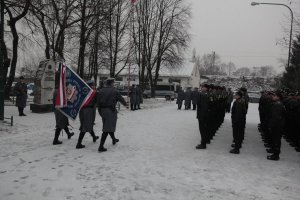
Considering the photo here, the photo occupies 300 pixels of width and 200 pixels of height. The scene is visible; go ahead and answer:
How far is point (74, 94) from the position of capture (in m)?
9.83

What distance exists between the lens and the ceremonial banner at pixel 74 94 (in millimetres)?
9661

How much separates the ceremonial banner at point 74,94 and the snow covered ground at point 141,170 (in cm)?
97

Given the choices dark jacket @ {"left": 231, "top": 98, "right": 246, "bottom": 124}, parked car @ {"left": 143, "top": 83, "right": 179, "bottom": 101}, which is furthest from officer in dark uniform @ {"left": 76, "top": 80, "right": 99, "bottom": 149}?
parked car @ {"left": 143, "top": 83, "right": 179, "bottom": 101}

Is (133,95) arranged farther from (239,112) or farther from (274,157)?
(274,157)

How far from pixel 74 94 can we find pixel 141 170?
3426mm

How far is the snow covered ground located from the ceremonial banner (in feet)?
3.19

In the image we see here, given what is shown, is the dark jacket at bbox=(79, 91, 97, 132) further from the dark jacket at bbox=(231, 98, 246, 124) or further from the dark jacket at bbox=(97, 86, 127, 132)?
the dark jacket at bbox=(231, 98, 246, 124)

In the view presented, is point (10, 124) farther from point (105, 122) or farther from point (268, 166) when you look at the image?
point (268, 166)

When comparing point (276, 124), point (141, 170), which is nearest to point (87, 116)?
point (141, 170)

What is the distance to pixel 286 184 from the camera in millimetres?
6855

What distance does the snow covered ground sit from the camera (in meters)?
6.00

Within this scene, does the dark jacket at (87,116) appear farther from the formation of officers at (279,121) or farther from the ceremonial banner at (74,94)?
the formation of officers at (279,121)

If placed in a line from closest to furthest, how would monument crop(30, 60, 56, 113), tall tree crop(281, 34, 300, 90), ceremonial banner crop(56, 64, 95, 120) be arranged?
1. ceremonial banner crop(56, 64, 95, 120)
2. monument crop(30, 60, 56, 113)
3. tall tree crop(281, 34, 300, 90)

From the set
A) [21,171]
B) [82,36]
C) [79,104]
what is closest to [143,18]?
[82,36]
